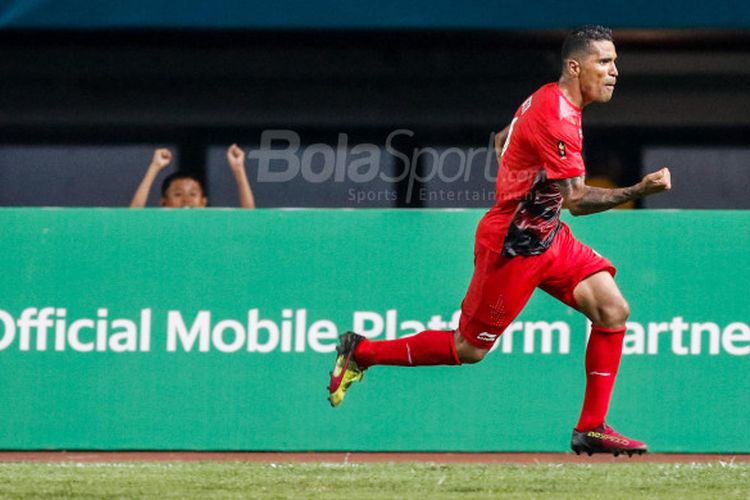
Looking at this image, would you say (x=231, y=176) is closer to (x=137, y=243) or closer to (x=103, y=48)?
(x=103, y=48)

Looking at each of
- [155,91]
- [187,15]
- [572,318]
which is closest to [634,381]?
[572,318]

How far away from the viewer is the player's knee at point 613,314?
6.70 metres

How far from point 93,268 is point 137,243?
0.26m

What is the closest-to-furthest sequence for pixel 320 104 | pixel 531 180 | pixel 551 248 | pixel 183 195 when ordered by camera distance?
pixel 531 180 < pixel 551 248 < pixel 183 195 < pixel 320 104

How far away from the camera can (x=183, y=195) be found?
9.06 m

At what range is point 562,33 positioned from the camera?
11.9 m

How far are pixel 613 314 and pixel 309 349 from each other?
6.00 ft

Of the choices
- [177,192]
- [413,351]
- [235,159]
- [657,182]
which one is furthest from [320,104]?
[657,182]

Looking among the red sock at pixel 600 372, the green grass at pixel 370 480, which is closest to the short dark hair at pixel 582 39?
the red sock at pixel 600 372

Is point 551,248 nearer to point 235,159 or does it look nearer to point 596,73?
point 596,73

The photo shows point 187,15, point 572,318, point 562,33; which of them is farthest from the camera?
point 562,33

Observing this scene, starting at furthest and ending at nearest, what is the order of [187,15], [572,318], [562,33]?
[562,33] < [187,15] < [572,318]

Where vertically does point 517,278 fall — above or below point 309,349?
above

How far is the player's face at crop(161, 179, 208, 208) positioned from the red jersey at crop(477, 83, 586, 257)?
2763 mm
